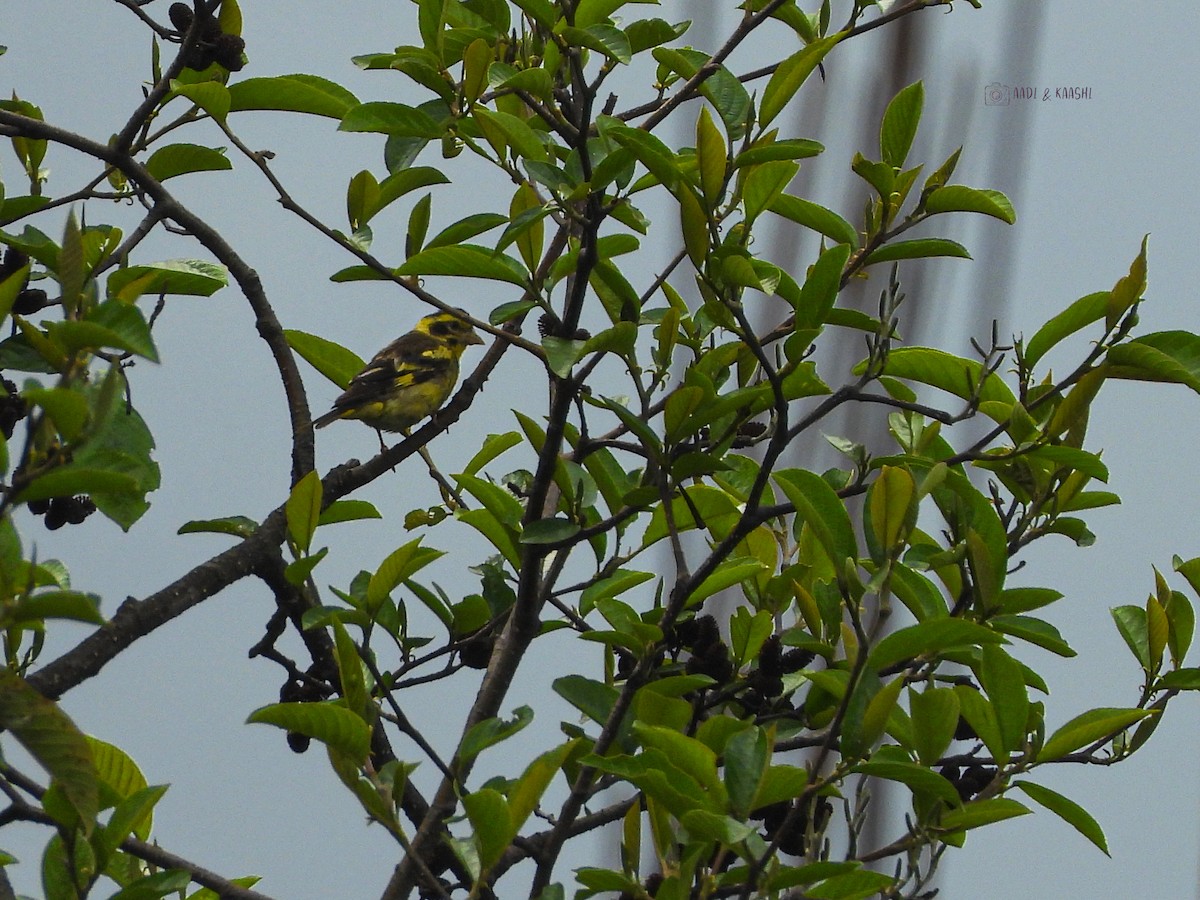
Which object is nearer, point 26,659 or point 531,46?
point 26,659

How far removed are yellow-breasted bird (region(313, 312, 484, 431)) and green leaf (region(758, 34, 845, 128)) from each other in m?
2.91

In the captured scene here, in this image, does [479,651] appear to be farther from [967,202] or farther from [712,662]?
[967,202]

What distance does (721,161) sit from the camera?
1866mm

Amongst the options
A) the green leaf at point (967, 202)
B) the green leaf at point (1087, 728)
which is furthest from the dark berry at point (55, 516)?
the green leaf at point (1087, 728)

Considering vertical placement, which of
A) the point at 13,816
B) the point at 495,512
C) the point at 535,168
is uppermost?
the point at 535,168

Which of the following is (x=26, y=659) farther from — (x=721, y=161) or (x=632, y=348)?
(x=721, y=161)

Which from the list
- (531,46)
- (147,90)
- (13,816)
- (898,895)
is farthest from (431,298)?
(898,895)

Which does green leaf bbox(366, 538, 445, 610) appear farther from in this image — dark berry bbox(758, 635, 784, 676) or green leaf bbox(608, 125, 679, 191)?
green leaf bbox(608, 125, 679, 191)

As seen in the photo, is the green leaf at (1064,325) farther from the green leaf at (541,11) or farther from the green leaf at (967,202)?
the green leaf at (541,11)

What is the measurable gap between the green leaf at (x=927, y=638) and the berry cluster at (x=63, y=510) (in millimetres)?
1240

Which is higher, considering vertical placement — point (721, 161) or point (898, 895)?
point (721, 161)

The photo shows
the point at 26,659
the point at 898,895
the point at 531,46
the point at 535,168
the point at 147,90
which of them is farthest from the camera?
the point at 147,90

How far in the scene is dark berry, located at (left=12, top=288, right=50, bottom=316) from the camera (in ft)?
7.27

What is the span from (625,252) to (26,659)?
1.12 metres
